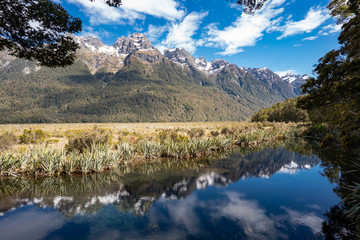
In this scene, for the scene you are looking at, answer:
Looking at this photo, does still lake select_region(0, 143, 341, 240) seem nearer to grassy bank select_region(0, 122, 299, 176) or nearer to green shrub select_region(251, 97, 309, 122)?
grassy bank select_region(0, 122, 299, 176)

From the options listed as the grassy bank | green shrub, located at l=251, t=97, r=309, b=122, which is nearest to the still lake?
the grassy bank

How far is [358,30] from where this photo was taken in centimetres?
852

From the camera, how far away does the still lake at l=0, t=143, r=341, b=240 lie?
533 centimetres

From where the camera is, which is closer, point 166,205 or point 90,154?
point 166,205

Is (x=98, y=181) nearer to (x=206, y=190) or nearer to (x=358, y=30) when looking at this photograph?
(x=206, y=190)

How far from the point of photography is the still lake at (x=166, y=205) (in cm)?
533

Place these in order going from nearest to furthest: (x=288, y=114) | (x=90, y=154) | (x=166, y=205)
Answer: (x=166, y=205) < (x=90, y=154) < (x=288, y=114)

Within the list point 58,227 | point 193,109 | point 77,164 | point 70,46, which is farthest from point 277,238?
point 193,109

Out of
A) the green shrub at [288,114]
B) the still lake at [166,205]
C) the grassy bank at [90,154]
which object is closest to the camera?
the still lake at [166,205]

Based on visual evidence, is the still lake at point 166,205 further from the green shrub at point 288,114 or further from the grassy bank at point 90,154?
the green shrub at point 288,114

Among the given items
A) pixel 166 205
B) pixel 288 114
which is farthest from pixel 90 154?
pixel 288 114

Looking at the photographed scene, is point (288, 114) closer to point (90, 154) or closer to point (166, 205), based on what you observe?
point (166, 205)

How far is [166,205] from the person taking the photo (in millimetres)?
7105

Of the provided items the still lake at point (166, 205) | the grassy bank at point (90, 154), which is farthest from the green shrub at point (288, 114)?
the still lake at point (166, 205)
